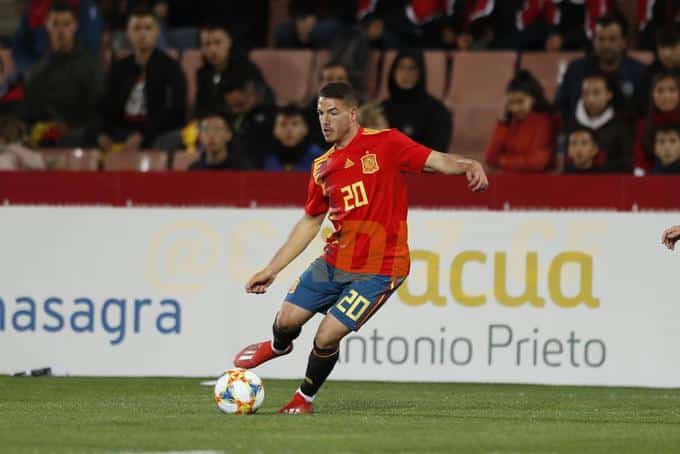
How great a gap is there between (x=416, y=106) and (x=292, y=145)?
142 centimetres

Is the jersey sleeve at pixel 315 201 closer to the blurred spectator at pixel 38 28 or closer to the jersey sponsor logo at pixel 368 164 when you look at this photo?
the jersey sponsor logo at pixel 368 164

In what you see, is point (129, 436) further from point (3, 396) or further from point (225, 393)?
point (3, 396)

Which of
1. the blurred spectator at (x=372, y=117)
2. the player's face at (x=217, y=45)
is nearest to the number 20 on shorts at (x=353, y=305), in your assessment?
the blurred spectator at (x=372, y=117)

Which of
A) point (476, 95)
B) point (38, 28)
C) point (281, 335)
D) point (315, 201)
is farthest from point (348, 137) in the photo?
point (38, 28)

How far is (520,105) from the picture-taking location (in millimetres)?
15633

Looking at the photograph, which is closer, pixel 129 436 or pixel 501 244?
pixel 129 436

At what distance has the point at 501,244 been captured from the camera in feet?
44.6

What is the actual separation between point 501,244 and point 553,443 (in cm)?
521

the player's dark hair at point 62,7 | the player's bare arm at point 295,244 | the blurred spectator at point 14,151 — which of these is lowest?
the blurred spectator at point 14,151

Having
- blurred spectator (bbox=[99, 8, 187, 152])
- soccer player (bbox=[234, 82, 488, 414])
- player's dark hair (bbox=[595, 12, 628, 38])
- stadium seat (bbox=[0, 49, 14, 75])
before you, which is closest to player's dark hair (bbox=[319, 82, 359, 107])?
soccer player (bbox=[234, 82, 488, 414])

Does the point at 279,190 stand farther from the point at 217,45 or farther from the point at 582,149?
the point at 217,45

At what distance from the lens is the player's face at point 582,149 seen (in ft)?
48.3

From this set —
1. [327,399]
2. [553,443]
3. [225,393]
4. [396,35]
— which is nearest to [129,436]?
[225,393]

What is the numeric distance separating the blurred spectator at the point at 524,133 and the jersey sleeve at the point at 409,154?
5.35 metres
